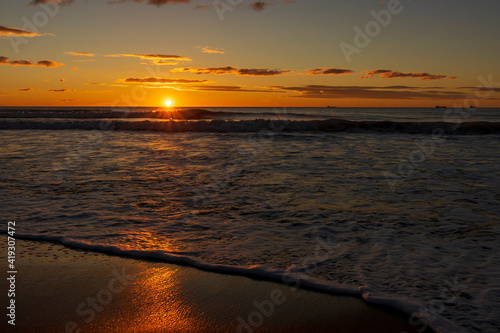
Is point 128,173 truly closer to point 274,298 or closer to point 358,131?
point 274,298

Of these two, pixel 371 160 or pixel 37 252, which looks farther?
pixel 371 160

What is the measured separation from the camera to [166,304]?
3.69 m

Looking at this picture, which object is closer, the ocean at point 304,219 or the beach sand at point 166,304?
the beach sand at point 166,304

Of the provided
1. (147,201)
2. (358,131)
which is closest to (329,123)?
(358,131)

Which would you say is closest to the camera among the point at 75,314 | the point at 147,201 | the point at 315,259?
the point at 75,314

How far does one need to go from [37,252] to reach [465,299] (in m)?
5.16

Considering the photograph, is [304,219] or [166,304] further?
[304,219]

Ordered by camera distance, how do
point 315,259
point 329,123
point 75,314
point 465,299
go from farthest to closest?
point 329,123 → point 315,259 → point 465,299 → point 75,314

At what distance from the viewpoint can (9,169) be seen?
10.8 metres

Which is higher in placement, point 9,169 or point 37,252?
point 9,169

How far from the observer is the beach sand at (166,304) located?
337 cm

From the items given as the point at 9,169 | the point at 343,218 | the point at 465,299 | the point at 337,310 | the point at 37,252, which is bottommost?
the point at 465,299

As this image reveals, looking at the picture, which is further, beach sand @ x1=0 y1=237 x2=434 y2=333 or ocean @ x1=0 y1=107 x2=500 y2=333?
ocean @ x1=0 y1=107 x2=500 y2=333

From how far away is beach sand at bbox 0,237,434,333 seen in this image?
3.37 m
